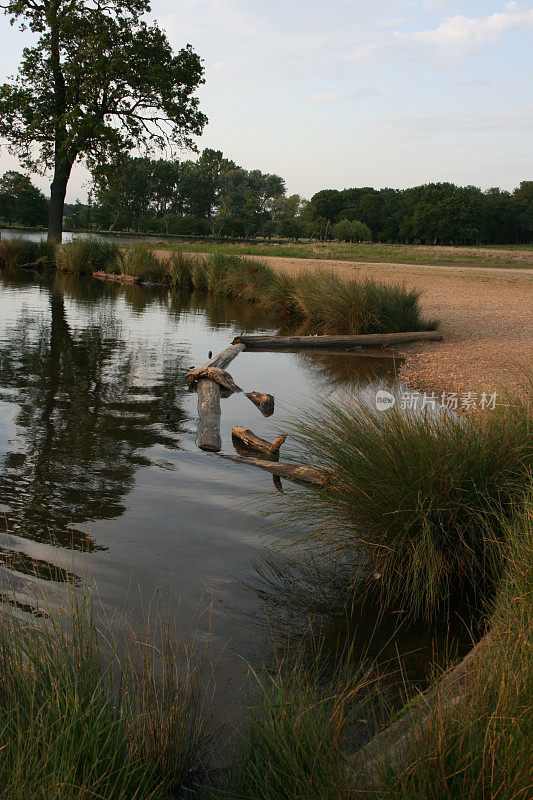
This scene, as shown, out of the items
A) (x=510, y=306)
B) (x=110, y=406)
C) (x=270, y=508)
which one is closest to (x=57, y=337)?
(x=110, y=406)

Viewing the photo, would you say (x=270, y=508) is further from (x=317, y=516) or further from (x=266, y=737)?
(x=266, y=737)

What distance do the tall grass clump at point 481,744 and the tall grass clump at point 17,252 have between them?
27.5 m

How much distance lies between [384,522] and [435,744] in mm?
1765

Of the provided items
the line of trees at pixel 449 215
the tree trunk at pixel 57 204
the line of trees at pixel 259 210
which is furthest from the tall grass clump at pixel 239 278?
the line of trees at pixel 449 215

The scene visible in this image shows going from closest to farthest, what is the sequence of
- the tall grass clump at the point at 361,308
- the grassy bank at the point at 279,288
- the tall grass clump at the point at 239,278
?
1. the tall grass clump at the point at 361,308
2. the grassy bank at the point at 279,288
3. the tall grass clump at the point at 239,278

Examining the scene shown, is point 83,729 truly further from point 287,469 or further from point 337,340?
point 337,340

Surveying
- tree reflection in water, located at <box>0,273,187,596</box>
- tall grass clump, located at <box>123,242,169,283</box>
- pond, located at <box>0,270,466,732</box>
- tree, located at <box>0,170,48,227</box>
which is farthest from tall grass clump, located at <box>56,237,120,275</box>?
tree, located at <box>0,170,48,227</box>

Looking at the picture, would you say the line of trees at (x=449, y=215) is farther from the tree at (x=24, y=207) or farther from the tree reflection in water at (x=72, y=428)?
the tree reflection in water at (x=72, y=428)

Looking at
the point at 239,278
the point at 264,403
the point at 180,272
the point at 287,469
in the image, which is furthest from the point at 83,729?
the point at 180,272

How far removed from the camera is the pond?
3568 millimetres

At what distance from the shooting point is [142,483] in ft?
17.4

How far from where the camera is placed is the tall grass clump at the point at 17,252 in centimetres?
2659

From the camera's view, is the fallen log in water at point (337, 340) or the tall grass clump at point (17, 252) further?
the tall grass clump at point (17, 252)

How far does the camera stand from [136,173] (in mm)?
106750
